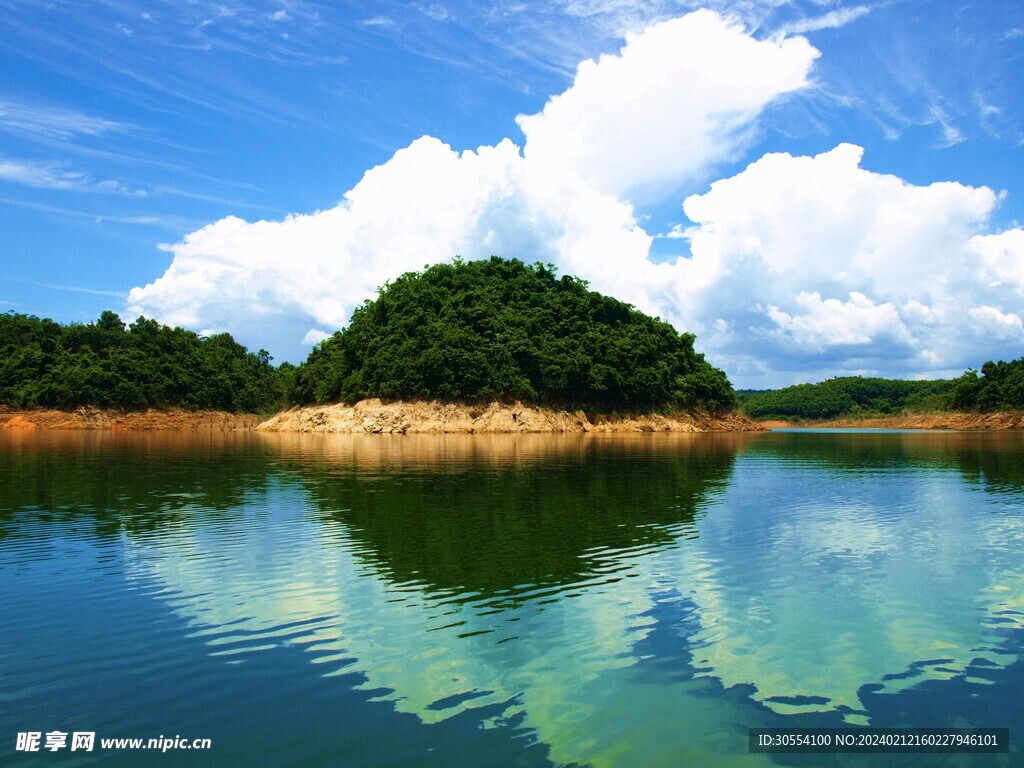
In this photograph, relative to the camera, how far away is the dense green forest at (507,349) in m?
113

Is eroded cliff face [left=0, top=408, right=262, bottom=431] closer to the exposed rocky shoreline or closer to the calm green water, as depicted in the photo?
the exposed rocky shoreline

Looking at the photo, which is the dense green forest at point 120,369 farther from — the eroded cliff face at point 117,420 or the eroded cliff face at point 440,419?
the eroded cliff face at point 440,419

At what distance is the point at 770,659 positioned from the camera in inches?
444

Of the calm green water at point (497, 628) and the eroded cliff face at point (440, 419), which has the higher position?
the eroded cliff face at point (440, 419)

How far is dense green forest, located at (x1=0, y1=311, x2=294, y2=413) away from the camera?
5202 inches

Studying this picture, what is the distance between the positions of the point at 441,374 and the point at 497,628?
3915 inches

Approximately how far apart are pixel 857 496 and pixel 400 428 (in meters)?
84.8

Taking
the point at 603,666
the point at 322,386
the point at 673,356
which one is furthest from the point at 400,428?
the point at 603,666

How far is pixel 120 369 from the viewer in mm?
140000

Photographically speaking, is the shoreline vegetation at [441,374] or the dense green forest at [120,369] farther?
the dense green forest at [120,369]

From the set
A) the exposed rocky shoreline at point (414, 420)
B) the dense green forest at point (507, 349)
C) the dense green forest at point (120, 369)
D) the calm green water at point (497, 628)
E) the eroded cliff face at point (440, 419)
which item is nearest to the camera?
the calm green water at point (497, 628)

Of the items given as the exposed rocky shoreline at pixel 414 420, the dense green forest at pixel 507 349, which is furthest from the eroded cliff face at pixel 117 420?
the dense green forest at pixel 507 349

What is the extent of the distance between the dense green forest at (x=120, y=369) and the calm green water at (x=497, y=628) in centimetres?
12405

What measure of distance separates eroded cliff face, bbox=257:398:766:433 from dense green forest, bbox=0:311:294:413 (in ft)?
86.8
